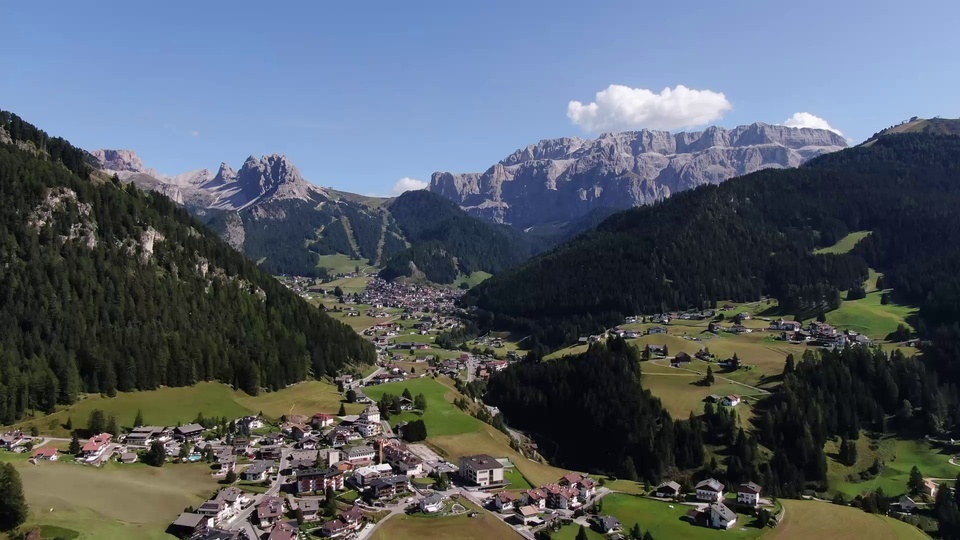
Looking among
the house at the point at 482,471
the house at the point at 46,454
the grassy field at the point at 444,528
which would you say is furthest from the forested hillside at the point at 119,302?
the grassy field at the point at 444,528

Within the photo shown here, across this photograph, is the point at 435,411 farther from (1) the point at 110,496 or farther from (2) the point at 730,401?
(1) the point at 110,496

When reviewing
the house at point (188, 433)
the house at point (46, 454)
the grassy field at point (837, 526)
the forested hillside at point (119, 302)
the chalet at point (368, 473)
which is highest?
the forested hillside at point (119, 302)

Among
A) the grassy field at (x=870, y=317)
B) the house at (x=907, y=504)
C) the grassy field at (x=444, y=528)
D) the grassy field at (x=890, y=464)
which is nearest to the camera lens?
the grassy field at (x=444, y=528)

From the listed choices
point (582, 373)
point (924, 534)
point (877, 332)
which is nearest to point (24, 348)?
point (582, 373)

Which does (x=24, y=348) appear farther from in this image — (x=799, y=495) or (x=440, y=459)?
(x=799, y=495)

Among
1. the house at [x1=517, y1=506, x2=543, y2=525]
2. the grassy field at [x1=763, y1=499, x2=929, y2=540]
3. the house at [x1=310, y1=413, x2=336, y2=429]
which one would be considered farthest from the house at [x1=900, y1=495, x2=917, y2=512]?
the house at [x1=310, y1=413, x2=336, y2=429]

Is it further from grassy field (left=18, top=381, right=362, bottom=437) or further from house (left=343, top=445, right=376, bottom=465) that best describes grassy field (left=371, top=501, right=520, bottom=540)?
grassy field (left=18, top=381, right=362, bottom=437)

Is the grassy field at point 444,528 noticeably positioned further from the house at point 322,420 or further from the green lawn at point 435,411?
the house at point 322,420

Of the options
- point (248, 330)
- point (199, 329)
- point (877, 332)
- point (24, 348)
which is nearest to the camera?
point (24, 348)
